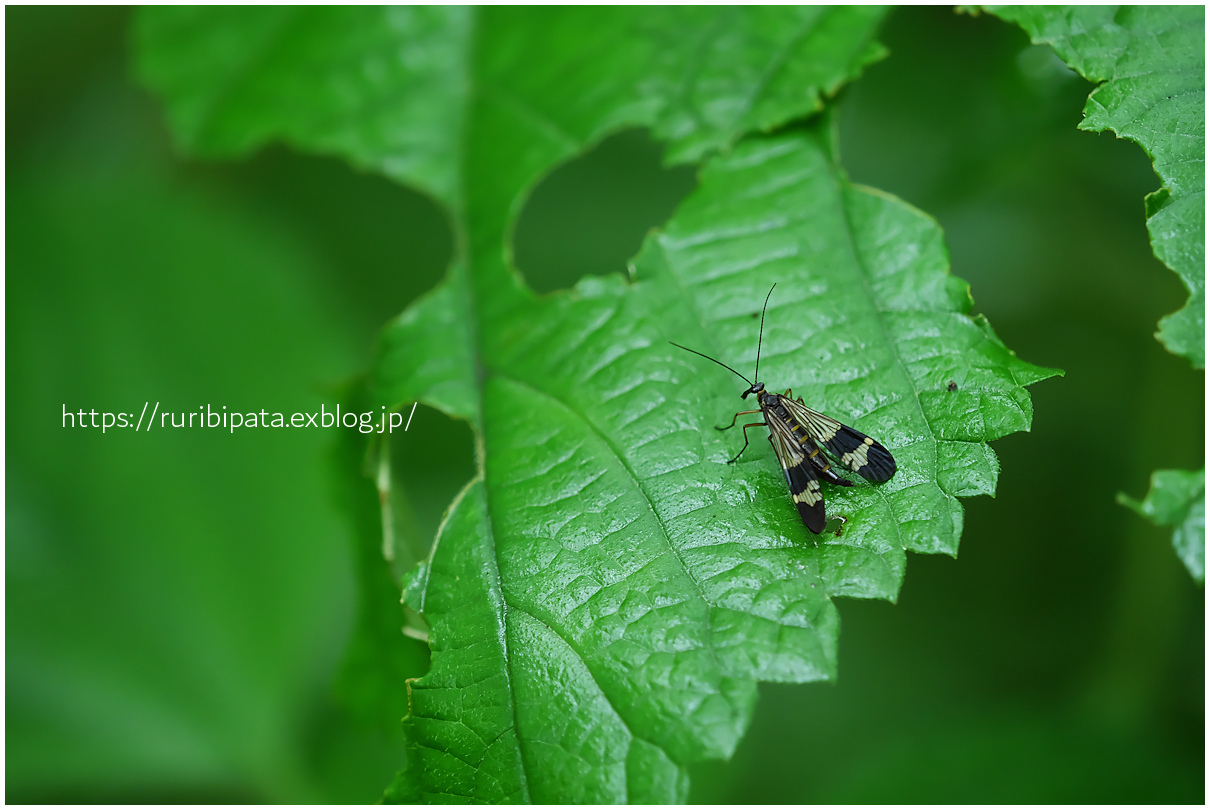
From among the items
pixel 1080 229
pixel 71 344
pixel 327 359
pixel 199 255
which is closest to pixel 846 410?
pixel 1080 229

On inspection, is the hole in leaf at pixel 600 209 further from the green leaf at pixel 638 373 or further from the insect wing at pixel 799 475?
the insect wing at pixel 799 475

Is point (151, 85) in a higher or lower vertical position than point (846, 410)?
higher

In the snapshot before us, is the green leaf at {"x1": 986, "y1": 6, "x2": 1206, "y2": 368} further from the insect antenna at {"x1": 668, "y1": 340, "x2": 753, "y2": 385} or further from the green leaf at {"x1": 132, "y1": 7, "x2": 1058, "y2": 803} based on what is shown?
the insect antenna at {"x1": 668, "y1": 340, "x2": 753, "y2": 385}

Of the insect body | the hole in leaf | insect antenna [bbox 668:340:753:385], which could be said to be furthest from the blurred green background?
the insect body

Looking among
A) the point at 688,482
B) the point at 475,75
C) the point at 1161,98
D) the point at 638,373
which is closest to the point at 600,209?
the point at 475,75

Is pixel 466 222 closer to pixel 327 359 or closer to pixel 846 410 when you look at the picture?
pixel 327 359

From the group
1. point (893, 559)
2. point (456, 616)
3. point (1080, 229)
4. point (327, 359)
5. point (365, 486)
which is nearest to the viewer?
point (893, 559)

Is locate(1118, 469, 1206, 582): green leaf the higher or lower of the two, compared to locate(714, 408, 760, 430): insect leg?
lower
